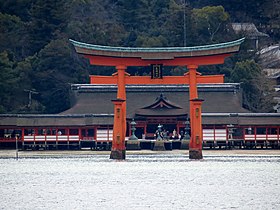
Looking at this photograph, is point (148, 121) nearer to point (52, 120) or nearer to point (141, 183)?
point (52, 120)

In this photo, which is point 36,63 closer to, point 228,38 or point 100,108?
point 100,108

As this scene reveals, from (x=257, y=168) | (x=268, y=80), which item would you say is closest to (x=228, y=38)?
(x=268, y=80)

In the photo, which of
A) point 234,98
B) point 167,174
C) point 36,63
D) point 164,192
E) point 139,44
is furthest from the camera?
point 139,44

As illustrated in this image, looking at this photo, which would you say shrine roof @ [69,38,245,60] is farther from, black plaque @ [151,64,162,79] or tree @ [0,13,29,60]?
tree @ [0,13,29,60]

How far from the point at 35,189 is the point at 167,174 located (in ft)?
32.0

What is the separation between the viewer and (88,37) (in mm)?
102812

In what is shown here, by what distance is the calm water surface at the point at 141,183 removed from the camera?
132 feet

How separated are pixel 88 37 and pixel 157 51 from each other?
39.2 m

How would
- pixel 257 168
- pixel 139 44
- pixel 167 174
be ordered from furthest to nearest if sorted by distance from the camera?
pixel 139 44 < pixel 257 168 < pixel 167 174

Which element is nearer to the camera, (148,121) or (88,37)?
(148,121)

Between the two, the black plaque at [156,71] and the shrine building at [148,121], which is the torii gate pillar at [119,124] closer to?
the black plaque at [156,71]

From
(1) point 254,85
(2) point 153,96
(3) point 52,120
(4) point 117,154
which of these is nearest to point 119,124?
(4) point 117,154

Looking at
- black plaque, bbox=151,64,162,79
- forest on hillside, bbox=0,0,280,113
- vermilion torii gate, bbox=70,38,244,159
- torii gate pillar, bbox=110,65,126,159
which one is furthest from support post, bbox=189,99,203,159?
forest on hillside, bbox=0,0,280,113

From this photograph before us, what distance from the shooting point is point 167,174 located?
54062 millimetres
